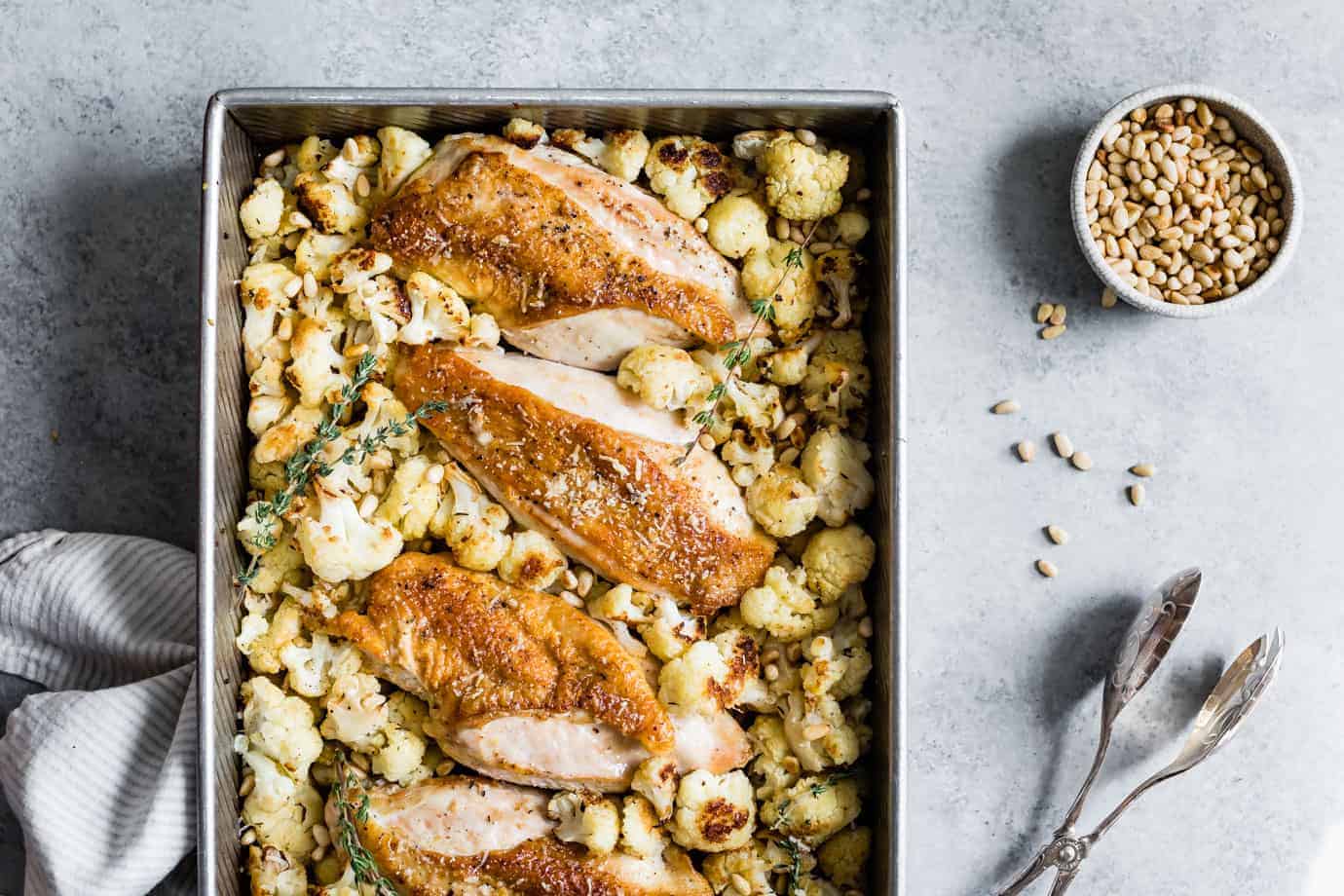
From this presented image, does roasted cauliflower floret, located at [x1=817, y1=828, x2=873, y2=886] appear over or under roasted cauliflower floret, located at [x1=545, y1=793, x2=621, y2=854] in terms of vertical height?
under

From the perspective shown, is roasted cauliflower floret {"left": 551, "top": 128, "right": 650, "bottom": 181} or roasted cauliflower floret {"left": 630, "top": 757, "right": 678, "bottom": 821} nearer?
roasted cauliflower floret {"left": 630, "top": 757, "right": 678, "bottom": 821}

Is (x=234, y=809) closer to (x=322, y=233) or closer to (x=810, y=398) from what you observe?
(x=322, y=233)

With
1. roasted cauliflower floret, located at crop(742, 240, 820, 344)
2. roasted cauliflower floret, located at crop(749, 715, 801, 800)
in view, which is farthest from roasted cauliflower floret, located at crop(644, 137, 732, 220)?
roasted cauliflower floret, located at crop(749, 715, 801, 800)

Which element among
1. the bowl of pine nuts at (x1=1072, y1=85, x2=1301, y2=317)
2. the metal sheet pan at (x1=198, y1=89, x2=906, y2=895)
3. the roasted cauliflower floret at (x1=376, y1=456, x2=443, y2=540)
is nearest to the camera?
the metal sheet pan at (x1=198, y1=89, x2=906, y2=895)

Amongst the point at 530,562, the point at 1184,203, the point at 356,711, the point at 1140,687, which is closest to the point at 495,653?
the point at 530,562

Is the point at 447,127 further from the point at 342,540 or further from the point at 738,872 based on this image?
the point at 738,872

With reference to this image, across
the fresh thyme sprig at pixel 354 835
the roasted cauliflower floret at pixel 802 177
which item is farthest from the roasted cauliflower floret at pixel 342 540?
the roasted cauliflower floret at pixel 802 177

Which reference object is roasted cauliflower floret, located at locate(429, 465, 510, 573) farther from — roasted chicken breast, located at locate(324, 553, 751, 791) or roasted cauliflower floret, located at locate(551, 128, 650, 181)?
roasted cauliflower floret, located at locate(551, 128, 650, 181)

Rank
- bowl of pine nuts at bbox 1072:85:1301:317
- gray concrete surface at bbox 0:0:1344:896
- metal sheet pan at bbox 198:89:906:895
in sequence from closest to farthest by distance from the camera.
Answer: metal sheet pan at bbox 198:89:906:895, bowl of pine nuts at bbox 1072:85:1301:317, gray concrete surface at bbox 0:0:1344:896
